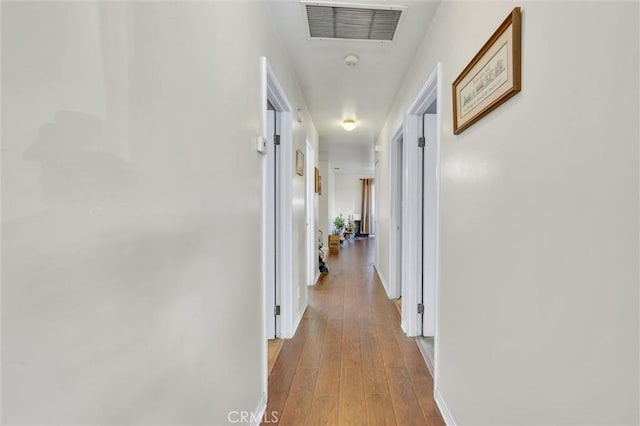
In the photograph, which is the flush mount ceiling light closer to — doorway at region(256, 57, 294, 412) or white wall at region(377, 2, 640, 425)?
doorway at region(256, 57, 294, 412)

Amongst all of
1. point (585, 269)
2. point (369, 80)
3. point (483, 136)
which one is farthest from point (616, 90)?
point (369, 80)

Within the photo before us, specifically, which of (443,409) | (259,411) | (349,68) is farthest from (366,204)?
(259,411)

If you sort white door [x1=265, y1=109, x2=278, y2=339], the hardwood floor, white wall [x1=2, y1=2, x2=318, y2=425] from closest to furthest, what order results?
white wall [x1=2, y1=2, x2=318, y2=425]
the hardwood floor
white door [x1=265, y1=109, x2=278, y2=339]

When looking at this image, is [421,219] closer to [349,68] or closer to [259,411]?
[349,68]

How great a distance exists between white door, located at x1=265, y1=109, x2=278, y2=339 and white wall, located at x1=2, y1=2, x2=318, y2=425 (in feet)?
4.26

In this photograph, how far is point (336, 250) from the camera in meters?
7.46

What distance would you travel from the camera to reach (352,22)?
186cm

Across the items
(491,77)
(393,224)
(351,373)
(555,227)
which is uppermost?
(491,77)

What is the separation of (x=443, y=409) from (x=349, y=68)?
2.49 meters

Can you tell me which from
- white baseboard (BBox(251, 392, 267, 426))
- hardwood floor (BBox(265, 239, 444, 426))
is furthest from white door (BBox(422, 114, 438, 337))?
white baseboard (BBox(251, 392, 267, 426))

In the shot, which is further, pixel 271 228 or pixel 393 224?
pixel 393 224

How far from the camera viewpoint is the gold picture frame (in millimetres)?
934

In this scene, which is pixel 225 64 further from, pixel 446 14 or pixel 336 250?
pixel 336 250

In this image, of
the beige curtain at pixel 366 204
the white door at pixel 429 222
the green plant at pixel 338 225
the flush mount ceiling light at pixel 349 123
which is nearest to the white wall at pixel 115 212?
the white door at pixel 429 222
